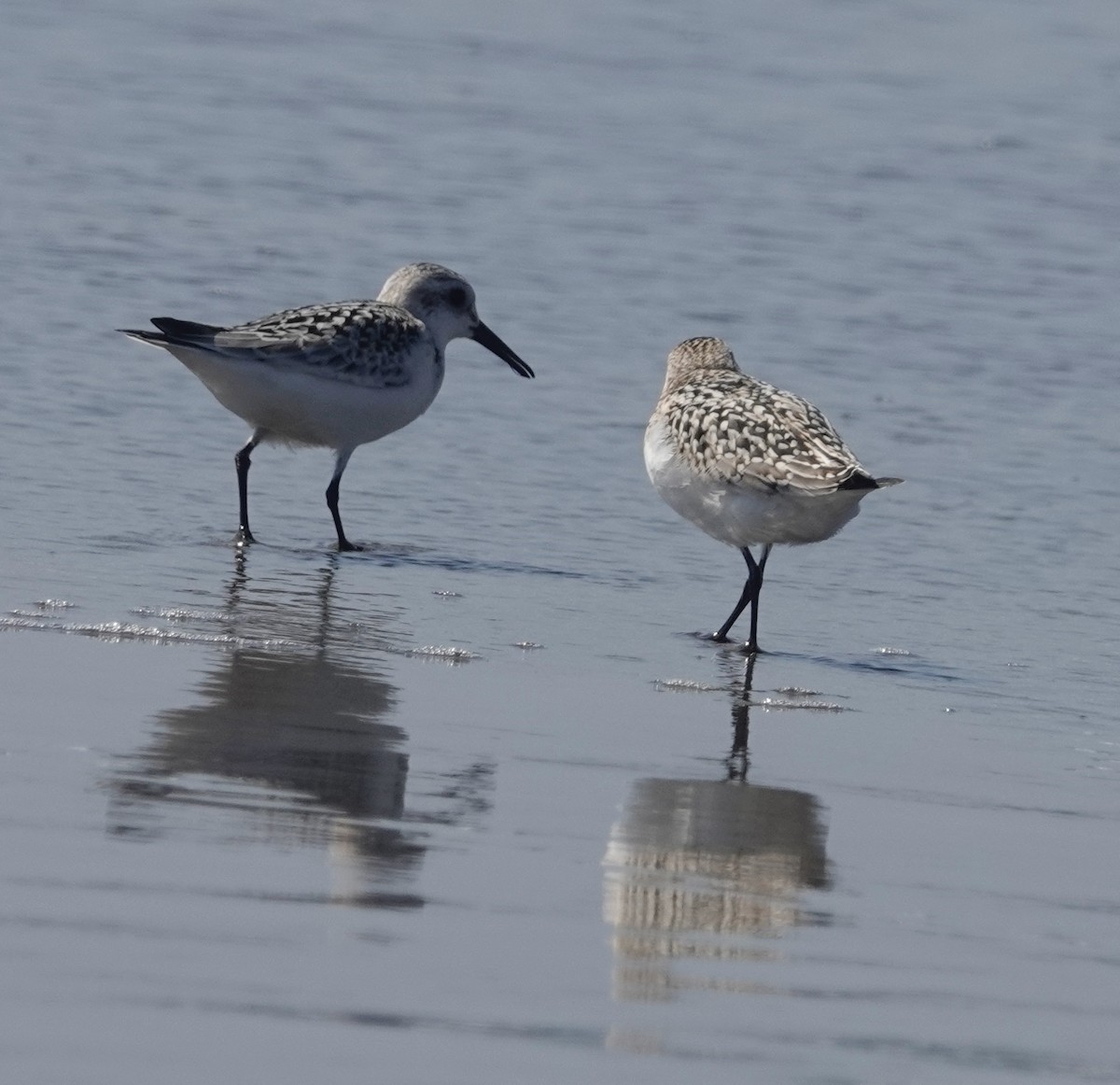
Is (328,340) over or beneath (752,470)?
over

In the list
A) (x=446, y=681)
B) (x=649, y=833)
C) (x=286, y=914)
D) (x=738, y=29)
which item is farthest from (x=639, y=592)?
(x=738, y=29)

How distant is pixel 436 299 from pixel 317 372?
137cm

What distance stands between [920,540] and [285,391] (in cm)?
267

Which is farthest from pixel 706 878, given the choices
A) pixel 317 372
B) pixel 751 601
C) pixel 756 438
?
pixel 317 372

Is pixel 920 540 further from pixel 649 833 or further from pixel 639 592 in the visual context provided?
pixel 649 833

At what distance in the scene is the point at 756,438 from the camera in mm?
7465

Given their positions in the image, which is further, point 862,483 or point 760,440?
point 760,440

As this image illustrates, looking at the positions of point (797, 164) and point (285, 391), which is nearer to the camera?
point (285, 391)

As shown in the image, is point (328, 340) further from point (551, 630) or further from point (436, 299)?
point (551, 630)

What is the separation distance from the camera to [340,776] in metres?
5.46

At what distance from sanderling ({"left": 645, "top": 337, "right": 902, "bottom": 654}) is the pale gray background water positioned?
413mm

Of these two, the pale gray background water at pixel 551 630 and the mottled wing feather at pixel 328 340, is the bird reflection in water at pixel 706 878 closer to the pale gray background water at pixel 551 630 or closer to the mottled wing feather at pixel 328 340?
the pale gray background water at pixel 551 630

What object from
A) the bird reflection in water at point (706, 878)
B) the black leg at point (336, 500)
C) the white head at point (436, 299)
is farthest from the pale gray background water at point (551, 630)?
the white head at point (436, 299)

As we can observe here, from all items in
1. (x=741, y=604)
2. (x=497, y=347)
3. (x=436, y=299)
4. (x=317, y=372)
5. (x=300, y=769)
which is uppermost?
(x=436, y=299)
